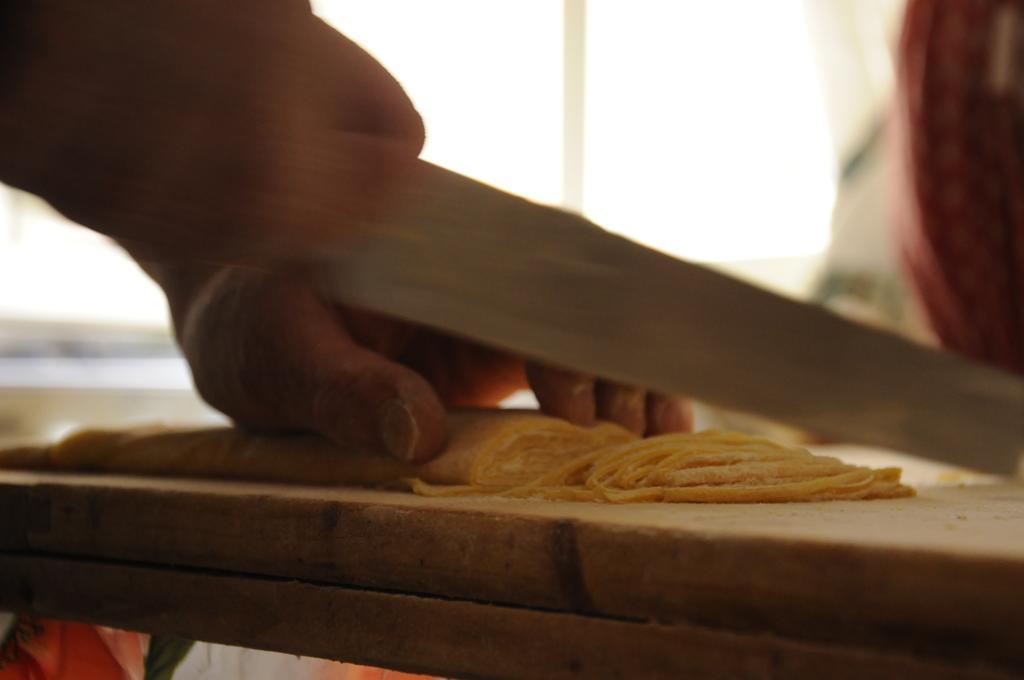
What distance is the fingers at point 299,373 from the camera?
852 millimetres

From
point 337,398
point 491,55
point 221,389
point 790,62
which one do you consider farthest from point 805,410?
point 491,55

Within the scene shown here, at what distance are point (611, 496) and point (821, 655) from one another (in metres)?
0.26

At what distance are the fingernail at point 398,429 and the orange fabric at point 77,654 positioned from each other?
0.29m

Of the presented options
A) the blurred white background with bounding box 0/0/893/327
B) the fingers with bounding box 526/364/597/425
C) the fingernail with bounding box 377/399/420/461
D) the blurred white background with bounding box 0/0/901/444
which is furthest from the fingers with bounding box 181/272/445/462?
the blurred white background with bounding box 0/0/893/327

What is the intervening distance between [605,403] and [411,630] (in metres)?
0.46

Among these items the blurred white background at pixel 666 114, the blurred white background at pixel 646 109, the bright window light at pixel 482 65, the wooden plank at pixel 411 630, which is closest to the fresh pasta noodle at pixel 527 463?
the wooden plank at pixel 411 630

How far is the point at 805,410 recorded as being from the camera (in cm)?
104

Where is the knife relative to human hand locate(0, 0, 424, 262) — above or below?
below

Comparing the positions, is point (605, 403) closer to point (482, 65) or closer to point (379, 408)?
point (379, 408)

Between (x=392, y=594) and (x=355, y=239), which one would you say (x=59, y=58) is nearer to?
(x=355, y=239)

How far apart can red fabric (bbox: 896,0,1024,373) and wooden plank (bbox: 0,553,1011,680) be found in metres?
2.10

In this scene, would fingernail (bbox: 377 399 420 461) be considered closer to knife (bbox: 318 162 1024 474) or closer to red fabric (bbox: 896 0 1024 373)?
knife (bbox: 318 162 1024 474)

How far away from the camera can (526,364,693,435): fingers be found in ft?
3.26

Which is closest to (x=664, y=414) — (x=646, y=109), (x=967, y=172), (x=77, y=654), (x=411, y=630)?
(x=411, y=630)
